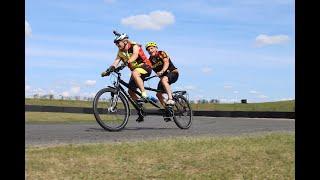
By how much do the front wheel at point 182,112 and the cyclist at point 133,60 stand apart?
1.32 metres

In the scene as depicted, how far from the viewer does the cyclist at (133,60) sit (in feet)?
34.5

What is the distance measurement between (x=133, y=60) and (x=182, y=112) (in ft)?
7.78

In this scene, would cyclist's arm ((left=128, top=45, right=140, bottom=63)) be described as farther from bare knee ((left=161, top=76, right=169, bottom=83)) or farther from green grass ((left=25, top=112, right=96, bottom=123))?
green grass ((left=25, top=112, right=96, bottom=123))

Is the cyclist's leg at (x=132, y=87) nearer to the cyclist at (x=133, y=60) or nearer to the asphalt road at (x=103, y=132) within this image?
the cyclist at (x=133, y=60)

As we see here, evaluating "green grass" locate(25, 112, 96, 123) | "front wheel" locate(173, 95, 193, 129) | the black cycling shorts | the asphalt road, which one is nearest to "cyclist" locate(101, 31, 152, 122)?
the black cycling shorts

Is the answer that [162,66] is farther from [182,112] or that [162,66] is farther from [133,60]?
[182,112]

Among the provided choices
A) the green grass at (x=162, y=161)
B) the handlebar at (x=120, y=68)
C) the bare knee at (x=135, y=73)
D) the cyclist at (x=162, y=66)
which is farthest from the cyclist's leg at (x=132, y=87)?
the green grass at (x=162, y=161)

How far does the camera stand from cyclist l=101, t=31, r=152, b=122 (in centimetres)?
1052
